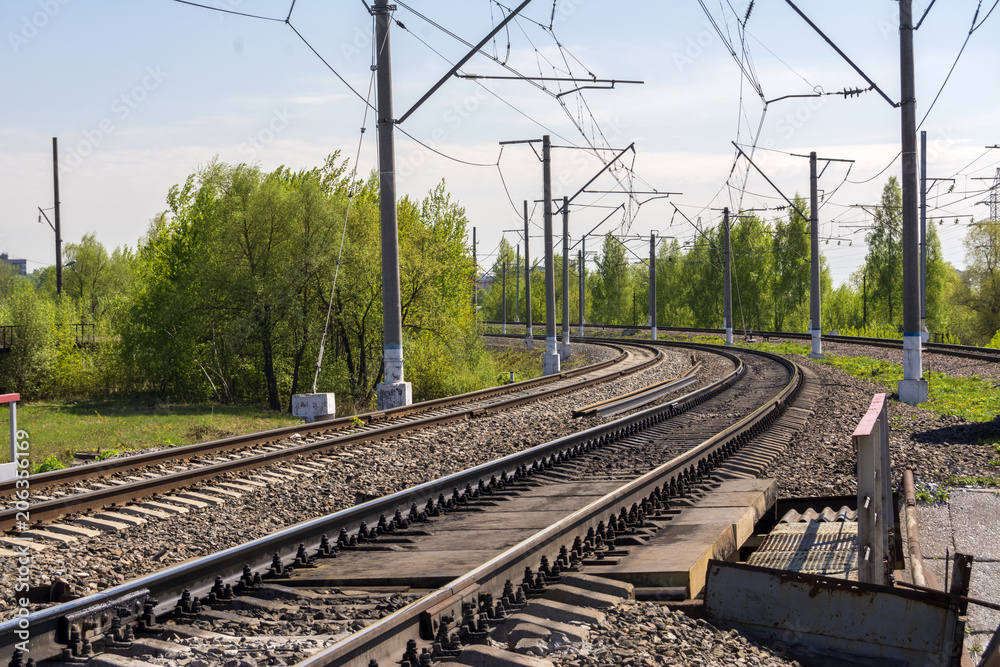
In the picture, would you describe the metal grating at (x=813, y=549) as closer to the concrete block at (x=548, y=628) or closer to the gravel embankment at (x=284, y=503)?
the concrete block at (x=548, y=628)

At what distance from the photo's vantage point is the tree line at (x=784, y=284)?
59.8 m

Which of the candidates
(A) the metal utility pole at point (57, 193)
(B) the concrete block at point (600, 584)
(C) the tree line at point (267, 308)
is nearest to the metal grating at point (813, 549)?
(B) the concrete block at point (600, 584)

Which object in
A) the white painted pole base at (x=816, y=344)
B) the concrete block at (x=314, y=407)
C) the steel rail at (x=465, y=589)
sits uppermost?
the white painted pole base at (x=816, y=344)

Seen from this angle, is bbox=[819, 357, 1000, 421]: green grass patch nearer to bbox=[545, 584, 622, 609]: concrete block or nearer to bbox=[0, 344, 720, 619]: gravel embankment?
bbox=[0, 344, 720, 619]: gravel embankment

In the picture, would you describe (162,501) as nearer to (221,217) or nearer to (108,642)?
(108,642)

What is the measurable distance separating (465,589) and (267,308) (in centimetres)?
2124

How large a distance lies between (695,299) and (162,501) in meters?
91.5

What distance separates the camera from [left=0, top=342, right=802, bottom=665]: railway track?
447cm

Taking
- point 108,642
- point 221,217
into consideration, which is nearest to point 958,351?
point 221,217

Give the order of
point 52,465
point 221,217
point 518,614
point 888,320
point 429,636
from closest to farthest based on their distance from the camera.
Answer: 1. point 429,636
2. point 518,614
3. point 52,465
4. point 221,217
5. point 888,320

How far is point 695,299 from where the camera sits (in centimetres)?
9594

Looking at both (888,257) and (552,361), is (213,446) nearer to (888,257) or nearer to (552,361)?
(552,361)

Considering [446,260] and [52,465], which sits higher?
[446,260]

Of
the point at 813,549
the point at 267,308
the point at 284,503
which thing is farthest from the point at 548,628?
the point at 267,308
